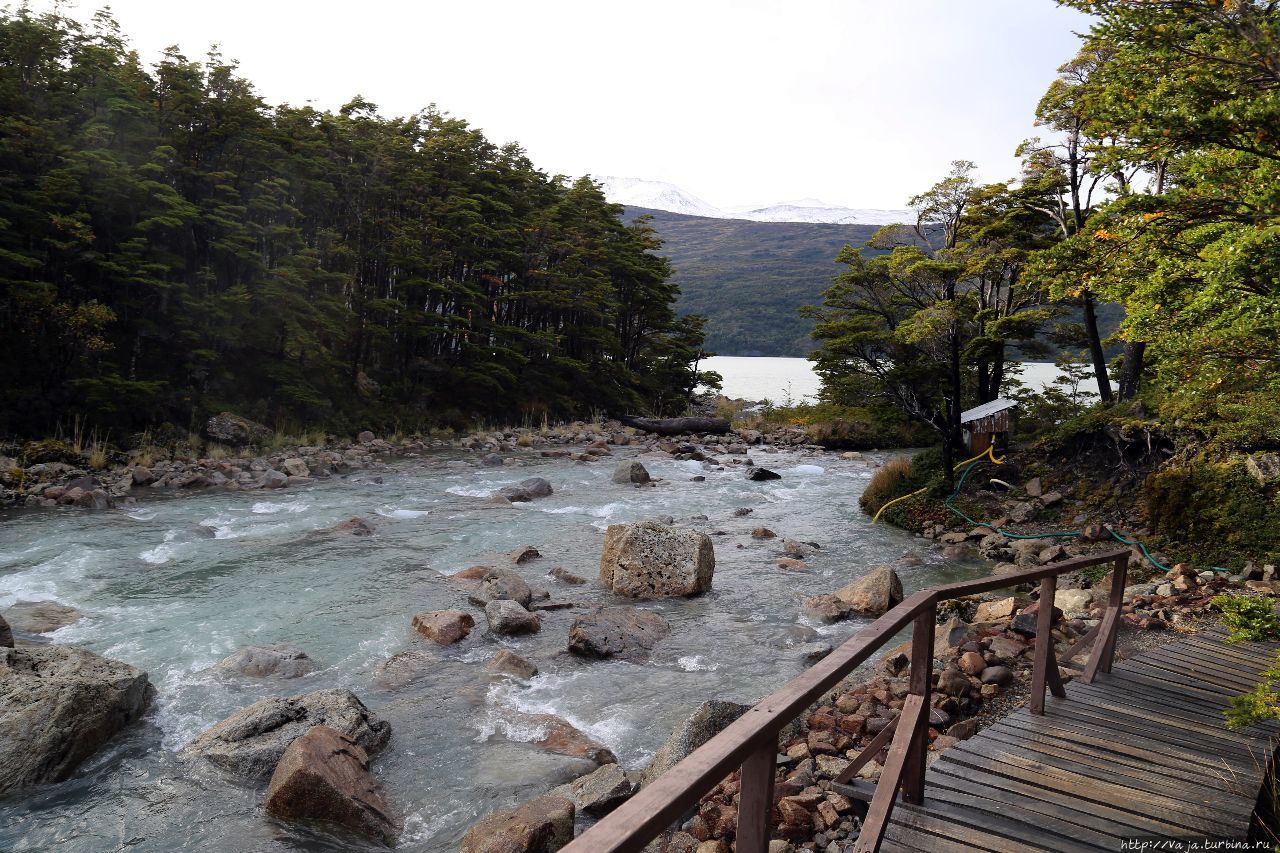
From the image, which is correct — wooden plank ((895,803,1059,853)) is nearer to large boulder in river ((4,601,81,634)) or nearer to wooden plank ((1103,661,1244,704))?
wooden plank ((1103,661,1244,704))

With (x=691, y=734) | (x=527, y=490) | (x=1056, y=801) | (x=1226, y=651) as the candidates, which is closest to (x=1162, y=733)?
(x=1056, y=801)

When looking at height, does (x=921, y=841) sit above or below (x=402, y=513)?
above

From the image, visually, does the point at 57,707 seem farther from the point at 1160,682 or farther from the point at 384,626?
the point at 1160,682

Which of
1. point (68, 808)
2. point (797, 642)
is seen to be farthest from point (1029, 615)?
point (68, 808)

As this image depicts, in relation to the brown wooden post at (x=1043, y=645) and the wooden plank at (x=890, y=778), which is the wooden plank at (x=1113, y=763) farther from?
the wooden plank at (x=890, y=778)

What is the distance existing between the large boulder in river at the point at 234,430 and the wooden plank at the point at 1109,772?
72.5ft

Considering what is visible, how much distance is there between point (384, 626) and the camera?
363 inches

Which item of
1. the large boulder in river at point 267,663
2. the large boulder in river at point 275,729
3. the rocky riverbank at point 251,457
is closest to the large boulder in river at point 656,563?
the large boulder in river at point 267,663

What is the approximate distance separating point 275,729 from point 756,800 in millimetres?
5214

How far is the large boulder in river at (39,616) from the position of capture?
8.55 m

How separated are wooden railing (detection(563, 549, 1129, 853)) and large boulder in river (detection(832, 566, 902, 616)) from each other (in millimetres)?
4566

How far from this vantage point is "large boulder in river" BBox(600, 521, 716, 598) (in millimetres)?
10781

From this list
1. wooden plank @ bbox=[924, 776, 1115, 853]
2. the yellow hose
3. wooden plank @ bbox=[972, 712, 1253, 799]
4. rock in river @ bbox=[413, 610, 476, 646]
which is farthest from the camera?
Answer: the yellow hose

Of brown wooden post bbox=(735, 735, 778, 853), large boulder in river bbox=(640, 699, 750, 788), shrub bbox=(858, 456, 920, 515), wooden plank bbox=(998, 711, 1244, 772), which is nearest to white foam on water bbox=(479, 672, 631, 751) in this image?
→ large boulder in river bbox=(640, 699, 750, 788)
